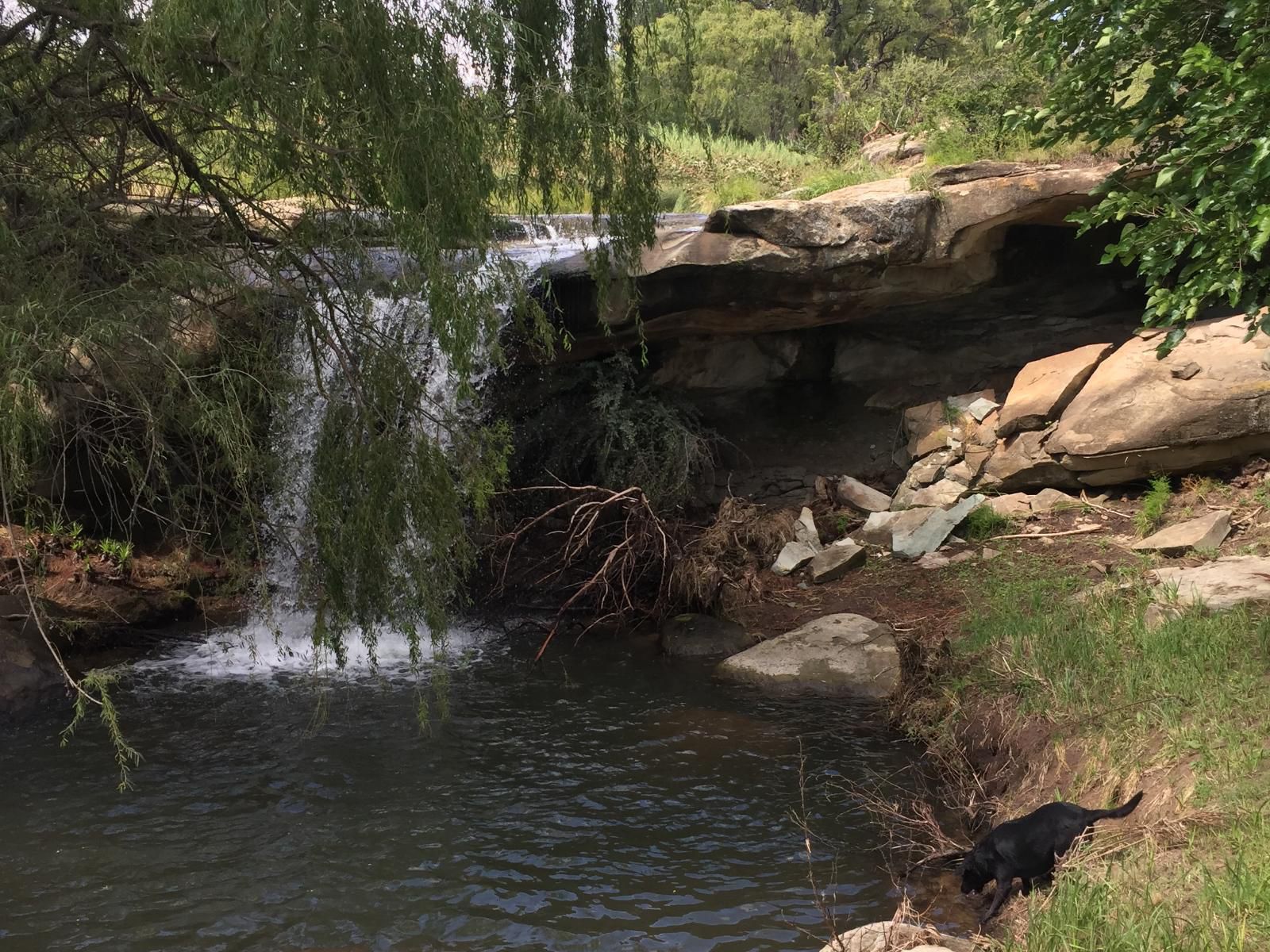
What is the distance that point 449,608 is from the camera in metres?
9.82

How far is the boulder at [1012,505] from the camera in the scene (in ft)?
30.7

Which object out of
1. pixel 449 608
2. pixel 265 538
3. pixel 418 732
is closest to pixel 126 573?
pixel 265 538

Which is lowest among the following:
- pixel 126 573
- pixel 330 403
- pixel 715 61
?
pixel 126 573

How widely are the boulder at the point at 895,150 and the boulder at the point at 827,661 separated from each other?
629 cm

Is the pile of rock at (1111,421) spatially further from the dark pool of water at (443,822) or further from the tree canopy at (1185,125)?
the dark pool of water at (443,822)

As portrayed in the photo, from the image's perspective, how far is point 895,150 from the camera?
500 inches

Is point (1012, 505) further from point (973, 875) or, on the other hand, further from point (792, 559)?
point (973, 875)

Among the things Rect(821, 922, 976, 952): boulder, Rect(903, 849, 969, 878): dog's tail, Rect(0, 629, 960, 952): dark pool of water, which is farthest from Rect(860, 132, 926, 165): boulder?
Rect(821, 922, 976, 952): boulder

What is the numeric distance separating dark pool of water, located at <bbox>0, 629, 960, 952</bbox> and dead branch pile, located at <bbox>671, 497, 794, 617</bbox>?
1.36m

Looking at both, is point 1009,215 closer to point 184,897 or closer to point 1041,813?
point 1041,813

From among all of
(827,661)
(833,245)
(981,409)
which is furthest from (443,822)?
(981,409)

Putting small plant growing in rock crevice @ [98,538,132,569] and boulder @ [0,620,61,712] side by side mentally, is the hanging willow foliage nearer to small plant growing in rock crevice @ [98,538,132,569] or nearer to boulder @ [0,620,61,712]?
boulder @ [0,620,61,712]

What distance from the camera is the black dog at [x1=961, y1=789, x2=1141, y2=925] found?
425 centimetres

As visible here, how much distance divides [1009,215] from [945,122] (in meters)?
2.85
